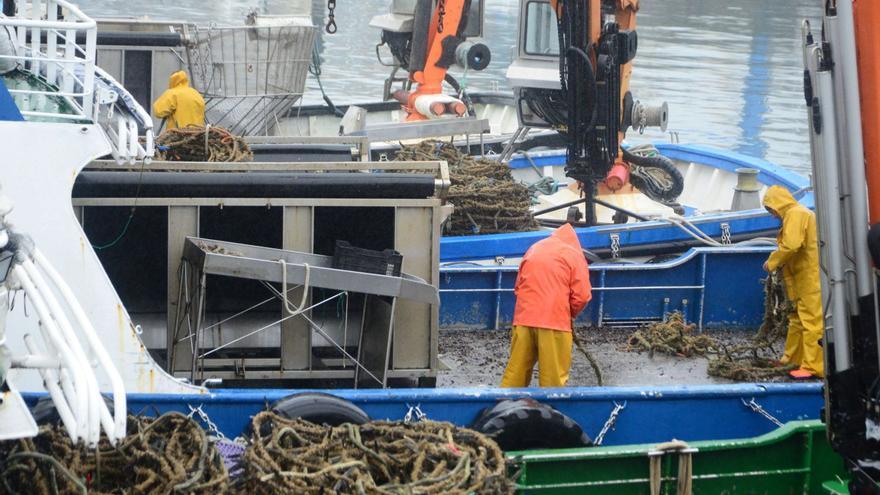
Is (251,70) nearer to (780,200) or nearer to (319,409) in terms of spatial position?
(780,200)

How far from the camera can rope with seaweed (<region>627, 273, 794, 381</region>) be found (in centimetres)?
859

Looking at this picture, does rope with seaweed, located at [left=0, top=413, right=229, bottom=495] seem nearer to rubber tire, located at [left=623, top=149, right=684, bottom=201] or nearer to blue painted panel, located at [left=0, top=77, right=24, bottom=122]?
blue painted panel, located at [left=0, top=77, right=24, bottom=122]

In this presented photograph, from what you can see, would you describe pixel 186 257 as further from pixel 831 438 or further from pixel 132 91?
pixel 132 91

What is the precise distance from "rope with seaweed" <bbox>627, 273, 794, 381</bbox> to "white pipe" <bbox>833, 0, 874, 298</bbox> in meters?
3.06

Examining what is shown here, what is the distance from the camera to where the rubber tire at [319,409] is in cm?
610

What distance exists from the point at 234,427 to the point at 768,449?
116 inches

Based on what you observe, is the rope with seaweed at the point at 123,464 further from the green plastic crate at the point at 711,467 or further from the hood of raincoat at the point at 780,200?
the hood of raincoat at the point at 780,200

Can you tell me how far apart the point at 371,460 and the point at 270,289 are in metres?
1.98

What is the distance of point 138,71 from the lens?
42.0 feet

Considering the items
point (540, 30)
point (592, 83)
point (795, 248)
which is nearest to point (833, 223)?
point (795, 248)

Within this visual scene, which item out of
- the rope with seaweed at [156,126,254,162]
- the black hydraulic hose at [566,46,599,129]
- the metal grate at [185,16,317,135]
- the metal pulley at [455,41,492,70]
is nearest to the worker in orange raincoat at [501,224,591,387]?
the rope with seaweed at [156,126,254,162]

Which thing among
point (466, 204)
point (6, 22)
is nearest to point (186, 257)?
point (6, 22)

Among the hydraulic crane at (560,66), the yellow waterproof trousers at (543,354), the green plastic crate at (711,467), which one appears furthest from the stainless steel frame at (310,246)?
the hydraulic crane at (560,66)

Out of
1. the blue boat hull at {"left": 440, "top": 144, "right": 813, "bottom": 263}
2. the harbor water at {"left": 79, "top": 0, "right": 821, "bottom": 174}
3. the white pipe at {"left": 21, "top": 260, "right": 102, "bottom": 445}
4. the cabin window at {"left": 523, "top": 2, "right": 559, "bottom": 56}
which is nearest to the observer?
the white pipe at {"left": 21, "top": 260, "right": 102, "bottom": 445}
